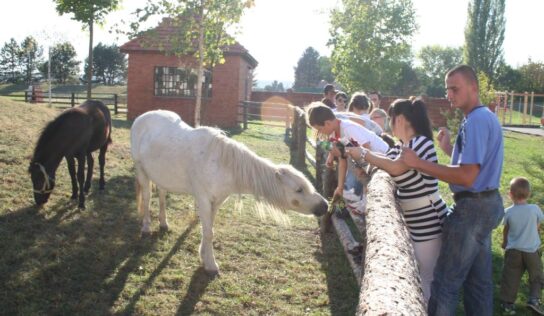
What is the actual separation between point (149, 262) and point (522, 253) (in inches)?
142

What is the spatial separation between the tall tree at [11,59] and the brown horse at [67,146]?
152 ft

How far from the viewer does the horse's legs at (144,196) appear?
5.44 meters

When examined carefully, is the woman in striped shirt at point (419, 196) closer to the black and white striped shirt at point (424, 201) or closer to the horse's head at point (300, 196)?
the black and white striped shirt at point (424, 201)

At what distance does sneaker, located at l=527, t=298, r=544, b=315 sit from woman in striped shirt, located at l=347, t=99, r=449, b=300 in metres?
1.43

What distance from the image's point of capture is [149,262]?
4.65m

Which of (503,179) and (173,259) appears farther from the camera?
(503,179)

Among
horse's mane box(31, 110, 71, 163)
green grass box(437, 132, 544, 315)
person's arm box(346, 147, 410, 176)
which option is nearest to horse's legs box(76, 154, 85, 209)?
horse's mane box(31, 110, 71, 163)

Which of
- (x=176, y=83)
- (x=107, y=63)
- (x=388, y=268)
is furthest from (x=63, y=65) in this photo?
(x=388, y=268)

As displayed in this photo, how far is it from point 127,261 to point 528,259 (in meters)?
3.84

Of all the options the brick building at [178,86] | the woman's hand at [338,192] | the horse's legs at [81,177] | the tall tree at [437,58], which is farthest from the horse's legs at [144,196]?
the tall tree at [437,58]

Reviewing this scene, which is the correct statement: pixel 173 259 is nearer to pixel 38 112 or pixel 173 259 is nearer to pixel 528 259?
pixel 528 259

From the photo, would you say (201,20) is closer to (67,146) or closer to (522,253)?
(67,146)

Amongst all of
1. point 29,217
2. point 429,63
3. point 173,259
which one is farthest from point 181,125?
point 429,63

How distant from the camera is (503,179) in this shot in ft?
30.5
